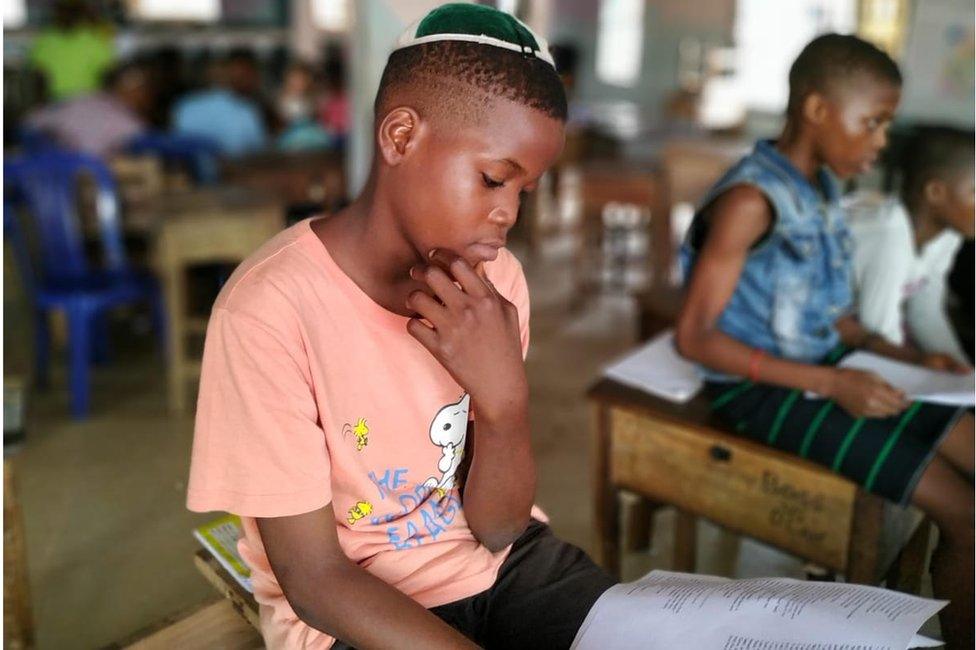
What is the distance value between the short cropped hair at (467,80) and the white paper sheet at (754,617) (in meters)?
0.62

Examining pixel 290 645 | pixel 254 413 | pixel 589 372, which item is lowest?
pixel 589 372

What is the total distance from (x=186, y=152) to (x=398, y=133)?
385 cm

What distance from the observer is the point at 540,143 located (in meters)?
1.04

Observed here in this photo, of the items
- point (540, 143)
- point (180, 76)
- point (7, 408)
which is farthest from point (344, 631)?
point (180, 76)

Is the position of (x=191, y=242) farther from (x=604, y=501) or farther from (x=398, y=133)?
(x=398, y=133)

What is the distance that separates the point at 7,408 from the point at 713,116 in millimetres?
6884

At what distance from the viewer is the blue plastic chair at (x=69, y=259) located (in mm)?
3238

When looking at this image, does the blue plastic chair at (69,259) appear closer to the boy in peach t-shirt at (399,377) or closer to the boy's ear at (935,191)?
the boy in peach t-shirt at (399,377)

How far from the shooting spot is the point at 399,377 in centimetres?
113

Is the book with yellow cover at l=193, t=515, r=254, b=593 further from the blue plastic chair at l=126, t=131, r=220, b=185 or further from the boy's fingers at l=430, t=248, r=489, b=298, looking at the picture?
the blue plastic chair at l=126, t=131, r=220, b=185

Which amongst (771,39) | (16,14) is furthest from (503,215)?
(16,14)

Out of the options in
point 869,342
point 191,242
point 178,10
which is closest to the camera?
point 869,342

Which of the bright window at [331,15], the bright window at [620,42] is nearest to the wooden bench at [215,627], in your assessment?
the bright window at [620,42]

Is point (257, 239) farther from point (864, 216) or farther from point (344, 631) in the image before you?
point (344, 631)
